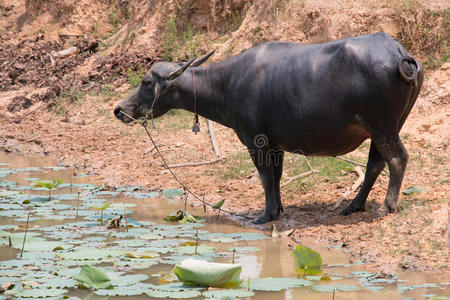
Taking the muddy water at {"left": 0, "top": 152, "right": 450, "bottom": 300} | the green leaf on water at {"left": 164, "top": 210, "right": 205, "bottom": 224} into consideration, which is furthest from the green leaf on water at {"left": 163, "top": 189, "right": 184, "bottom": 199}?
the green leaf on water at {"left": 164, "top": 210, "right": 205, "bottom": 224}

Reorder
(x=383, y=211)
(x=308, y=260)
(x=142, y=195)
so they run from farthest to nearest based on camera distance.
Result: (x=142, y=195), (x=383, y=211), (x=308, y=260)

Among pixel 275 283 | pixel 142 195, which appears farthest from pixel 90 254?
pixel 142 195

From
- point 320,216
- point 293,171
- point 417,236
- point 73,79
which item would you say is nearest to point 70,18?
point 73,79

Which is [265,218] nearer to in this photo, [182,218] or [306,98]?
[182,218]

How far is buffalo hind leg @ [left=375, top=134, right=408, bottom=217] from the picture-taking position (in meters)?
6.42

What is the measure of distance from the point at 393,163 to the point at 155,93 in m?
2.85

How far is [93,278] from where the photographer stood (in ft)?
16.0

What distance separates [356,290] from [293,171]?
384 centimetres

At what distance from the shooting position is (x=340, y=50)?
6438 millimetres

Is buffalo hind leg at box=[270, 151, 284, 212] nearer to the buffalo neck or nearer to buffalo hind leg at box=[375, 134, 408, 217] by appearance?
the buffalo neck

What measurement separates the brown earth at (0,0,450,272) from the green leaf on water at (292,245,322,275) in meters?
0.67

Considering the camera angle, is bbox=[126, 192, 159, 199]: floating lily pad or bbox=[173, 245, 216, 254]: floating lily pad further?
bbox=[126, 192, 159, 199]: floating lily pad

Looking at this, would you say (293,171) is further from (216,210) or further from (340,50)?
(340,50)

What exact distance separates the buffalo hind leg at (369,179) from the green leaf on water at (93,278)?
3.09 metres
